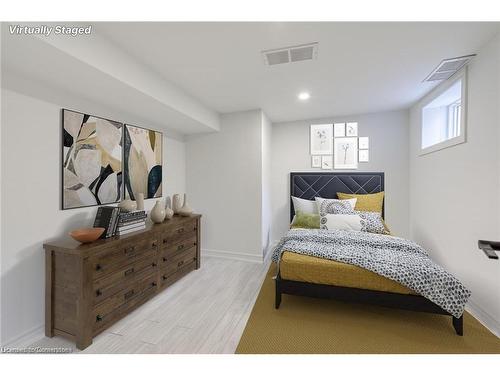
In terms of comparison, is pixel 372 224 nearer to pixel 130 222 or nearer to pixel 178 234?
pixel 178 234

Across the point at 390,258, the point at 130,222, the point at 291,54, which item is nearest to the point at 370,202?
the point at 390,258

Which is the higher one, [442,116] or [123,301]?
[442,116]

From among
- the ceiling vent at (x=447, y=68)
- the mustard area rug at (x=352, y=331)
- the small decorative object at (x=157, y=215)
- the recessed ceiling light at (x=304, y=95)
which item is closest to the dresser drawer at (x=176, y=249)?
the small decorative object at (x=157, y=215)

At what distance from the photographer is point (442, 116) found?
277 cm

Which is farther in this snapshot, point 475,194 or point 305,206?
point 305,206

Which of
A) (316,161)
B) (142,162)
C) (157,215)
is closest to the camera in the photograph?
(157,215)

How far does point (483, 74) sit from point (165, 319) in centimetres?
354

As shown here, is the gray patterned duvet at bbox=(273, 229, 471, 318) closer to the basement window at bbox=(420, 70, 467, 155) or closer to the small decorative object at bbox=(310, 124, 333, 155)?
the basement window at bbox=(420, 70, 467, 155)

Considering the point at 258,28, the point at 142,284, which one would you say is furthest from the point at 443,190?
the point at 142,284

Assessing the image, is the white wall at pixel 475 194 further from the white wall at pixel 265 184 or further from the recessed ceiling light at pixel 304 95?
the white wall at pixel 265 184

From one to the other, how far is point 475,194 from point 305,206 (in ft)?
6.48

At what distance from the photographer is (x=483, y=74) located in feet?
6.04
